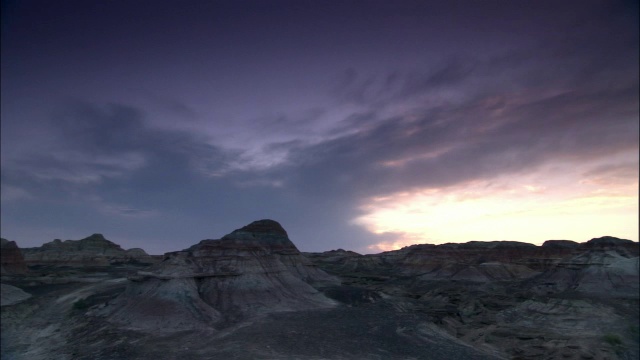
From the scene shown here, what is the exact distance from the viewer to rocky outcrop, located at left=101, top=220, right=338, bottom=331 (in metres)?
44.8

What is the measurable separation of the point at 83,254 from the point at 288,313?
12114cm

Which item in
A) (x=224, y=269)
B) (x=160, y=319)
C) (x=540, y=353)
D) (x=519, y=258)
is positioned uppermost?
(x=519, y=258)

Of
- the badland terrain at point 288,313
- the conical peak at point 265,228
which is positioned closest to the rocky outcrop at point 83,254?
the badland terrain at point 288,313

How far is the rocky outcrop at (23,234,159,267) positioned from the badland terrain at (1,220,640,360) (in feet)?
151

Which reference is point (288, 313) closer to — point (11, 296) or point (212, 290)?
point (212, 290)

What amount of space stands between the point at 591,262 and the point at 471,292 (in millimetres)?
26181

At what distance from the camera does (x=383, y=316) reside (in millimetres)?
52219

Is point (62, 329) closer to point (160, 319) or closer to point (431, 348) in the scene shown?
point (160, 319)

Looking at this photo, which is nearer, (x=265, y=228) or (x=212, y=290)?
(x=212, y=290)

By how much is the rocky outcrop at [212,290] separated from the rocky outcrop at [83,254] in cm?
9191

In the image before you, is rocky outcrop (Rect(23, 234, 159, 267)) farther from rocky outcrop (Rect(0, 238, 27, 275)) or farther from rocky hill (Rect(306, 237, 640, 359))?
rocky hill (Rect(306, 237, 640, 359))

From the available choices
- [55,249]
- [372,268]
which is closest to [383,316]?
[372,268]

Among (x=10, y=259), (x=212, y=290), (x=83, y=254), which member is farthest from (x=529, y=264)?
(x=83, y=254)

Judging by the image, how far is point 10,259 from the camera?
84562 mm
